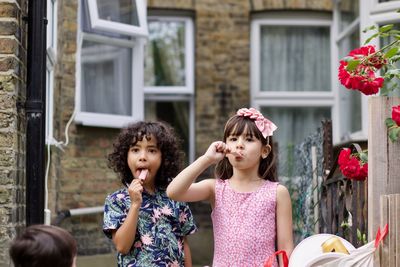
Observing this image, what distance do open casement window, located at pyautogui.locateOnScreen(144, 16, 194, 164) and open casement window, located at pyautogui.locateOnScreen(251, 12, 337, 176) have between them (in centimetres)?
79

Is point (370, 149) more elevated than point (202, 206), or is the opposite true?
point (370, 149)

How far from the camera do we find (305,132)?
9.79 meters

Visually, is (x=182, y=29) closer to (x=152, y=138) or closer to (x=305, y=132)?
(x=305, y=132)

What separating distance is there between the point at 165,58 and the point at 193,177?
21.3ft

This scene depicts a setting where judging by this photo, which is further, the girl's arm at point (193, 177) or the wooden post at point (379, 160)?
the girl's arm at point (193, 177)

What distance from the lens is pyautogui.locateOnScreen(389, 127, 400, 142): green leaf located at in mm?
3125

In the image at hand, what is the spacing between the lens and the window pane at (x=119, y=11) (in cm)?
770

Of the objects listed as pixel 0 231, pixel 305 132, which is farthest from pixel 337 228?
pixel 305 132

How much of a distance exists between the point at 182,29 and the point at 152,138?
6.11 metres

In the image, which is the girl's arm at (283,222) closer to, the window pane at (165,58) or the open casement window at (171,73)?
the open casement window at (171,73)

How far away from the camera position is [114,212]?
3.68 m

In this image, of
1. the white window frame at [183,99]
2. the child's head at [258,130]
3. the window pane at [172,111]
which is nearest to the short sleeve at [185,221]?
the child's head at [258,130]

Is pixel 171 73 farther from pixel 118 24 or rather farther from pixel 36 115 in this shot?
pixel 36 115

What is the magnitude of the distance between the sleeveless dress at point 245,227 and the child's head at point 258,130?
4.4 inches
